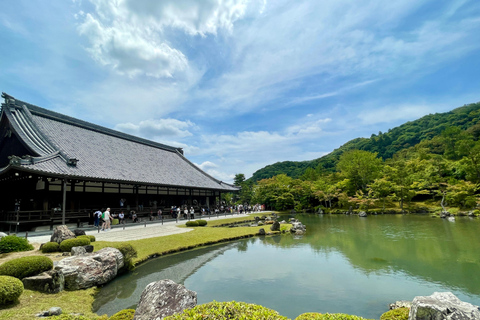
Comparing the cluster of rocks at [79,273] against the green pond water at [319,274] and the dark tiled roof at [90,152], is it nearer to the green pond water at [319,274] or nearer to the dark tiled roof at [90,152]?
the green pond water at [319,274]

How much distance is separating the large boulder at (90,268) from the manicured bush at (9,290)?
1499 millimetres

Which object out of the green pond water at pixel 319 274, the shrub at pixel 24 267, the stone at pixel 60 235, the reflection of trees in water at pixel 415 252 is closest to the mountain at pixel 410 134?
the reflection of trees in water at pixel 415 252

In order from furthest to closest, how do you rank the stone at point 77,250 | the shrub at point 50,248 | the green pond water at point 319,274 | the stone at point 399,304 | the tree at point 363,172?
1. the tree at point 363,172
2. the shrub at point 50,248
3. the stone at point 77,250
4. the green pond water at point 319,274
5. the stone at point 399,304

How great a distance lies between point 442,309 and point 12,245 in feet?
46.8

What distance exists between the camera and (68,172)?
17.1m

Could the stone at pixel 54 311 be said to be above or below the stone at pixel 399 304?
above

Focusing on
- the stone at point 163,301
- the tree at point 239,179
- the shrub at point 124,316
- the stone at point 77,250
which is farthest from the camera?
the tree at point 239,179

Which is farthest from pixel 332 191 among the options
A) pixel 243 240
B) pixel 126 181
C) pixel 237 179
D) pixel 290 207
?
pixel 126 181

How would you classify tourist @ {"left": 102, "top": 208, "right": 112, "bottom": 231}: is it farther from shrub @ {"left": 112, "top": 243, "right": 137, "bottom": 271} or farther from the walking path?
shrub @ {"left": 112, "top": 243, "right": 137, "bottom": 271}

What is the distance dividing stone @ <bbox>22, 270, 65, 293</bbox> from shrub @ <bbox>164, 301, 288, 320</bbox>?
21.1ft

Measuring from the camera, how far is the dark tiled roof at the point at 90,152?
18.3 meters

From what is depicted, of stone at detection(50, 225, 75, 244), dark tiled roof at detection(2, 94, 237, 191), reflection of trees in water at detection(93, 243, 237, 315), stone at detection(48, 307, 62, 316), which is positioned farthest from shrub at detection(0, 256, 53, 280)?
dark tiled roof at detection(2, 94, 237, 191)

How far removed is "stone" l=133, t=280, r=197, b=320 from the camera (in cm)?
478

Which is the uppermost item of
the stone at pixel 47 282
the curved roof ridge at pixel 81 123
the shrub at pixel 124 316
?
the curved roof ridge at pixel 81 123
